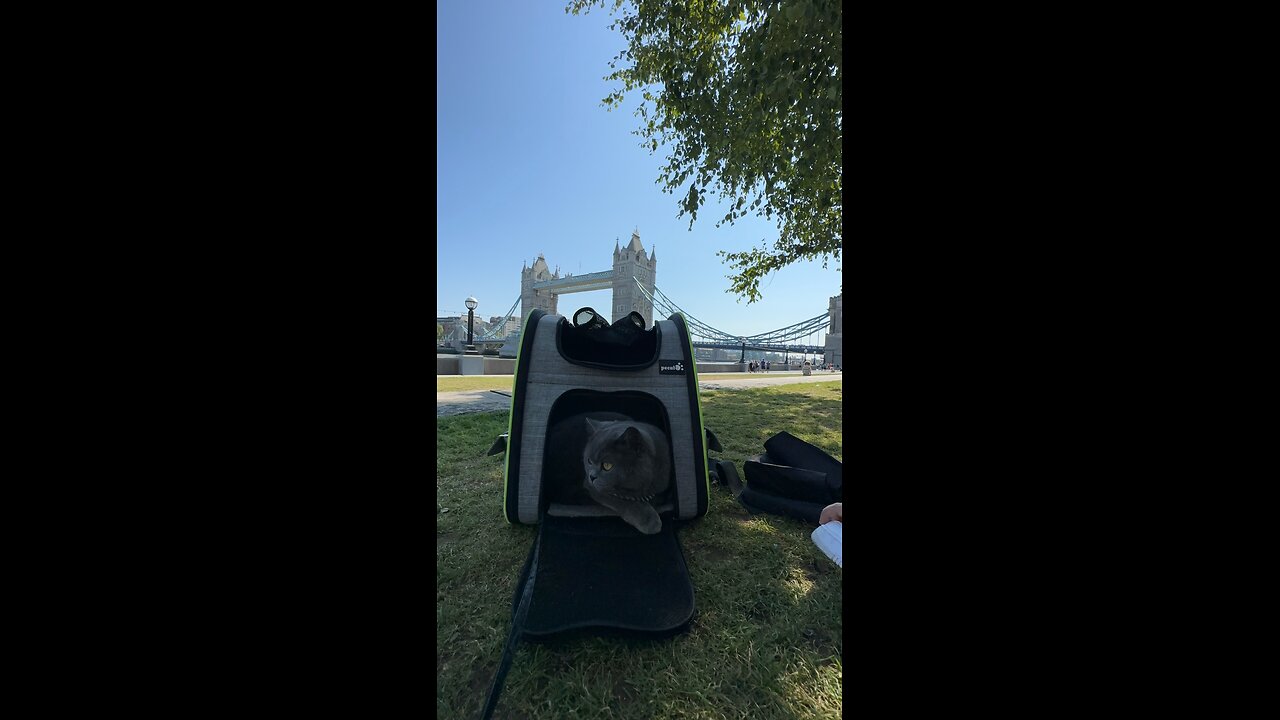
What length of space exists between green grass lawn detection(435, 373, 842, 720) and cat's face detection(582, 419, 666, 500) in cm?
39

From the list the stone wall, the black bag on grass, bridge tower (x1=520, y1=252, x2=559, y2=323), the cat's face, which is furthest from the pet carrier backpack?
bridge tower (x1=520, y1=252, x2=559, y2=323)

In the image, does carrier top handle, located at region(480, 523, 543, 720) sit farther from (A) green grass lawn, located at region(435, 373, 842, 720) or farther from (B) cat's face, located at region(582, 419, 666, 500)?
(B) cat's face, located at region(582, 419, 666, 500)

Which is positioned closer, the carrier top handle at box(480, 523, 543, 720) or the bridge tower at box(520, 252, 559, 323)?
the carrier top handle at box(480, 523, 543, 720)

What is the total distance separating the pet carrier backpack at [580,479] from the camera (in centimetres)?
134

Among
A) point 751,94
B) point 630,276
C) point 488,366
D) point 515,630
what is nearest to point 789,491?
point 515,630

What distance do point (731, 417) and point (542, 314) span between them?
148 inches

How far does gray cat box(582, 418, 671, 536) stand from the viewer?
1765mm

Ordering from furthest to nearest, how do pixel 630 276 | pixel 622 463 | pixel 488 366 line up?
pixel 630 276, pixel 488 366, pixel 622 463

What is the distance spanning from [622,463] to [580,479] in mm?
330

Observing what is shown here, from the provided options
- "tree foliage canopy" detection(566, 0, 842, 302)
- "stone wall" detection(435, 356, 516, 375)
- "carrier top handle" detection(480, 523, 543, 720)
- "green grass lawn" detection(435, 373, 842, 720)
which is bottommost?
"green grass lawn" detection(435, 373, 842, 720)

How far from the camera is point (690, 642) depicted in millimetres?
1253

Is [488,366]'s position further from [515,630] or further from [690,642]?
[690,642]
